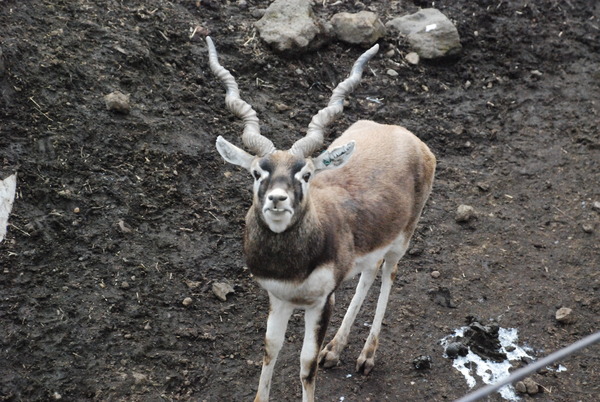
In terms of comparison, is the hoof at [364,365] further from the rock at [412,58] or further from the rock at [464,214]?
the rock at [412,58]

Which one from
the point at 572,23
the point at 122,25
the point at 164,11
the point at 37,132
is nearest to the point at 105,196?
the point at 37,132

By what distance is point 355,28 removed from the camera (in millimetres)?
10875

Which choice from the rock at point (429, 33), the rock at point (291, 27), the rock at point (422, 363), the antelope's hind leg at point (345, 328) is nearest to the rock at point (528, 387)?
the rock at point (422, 363)

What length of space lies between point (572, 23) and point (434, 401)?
8.30 metres

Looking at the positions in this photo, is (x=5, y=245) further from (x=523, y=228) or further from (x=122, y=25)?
(x=523, y=228)

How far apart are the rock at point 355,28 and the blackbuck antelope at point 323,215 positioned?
3940mm

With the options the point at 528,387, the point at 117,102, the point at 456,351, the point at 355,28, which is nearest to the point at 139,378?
the point at 456,351

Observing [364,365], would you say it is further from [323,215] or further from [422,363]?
[323,215]

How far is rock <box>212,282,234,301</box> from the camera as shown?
7.53 m

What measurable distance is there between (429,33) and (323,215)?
623 cm

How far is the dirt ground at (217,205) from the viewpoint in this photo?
6844mm

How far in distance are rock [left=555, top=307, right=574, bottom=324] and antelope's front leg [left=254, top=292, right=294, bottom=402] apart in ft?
10.7

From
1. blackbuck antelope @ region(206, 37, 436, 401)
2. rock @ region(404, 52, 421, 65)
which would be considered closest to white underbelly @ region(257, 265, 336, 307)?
blackbuck antelope @ region(206, 37, 436, 401)

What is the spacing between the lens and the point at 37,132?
25.7ft
